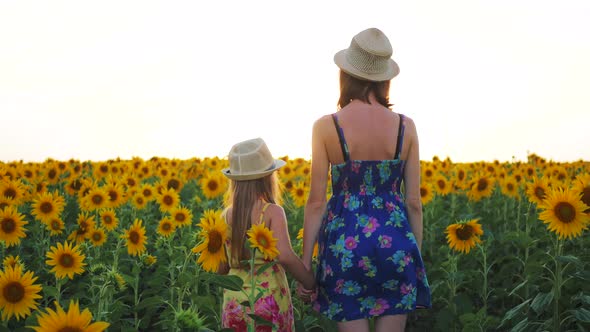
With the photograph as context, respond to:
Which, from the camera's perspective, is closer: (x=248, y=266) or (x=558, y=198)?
(x=248, y=266)

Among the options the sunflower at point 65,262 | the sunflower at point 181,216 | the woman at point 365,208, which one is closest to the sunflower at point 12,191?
the sunflower at point 181,216

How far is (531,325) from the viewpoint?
17.7ft

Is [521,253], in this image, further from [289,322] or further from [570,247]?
[289,322]

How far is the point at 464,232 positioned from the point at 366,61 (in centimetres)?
222

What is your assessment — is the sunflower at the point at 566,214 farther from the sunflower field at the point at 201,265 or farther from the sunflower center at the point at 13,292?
the sunflower center at the point at 13,292

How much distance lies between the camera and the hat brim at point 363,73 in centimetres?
393

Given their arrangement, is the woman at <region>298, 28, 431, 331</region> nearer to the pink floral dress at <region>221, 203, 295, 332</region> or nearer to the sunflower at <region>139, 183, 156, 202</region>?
the pink floral dress at <region>221, 203, 295, 332</region>

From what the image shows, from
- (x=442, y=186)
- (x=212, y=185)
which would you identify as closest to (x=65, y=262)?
(x=212, y=185)

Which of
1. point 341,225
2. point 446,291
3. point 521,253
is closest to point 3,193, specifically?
point 446,291

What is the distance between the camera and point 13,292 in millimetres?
4109

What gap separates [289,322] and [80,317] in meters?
1.62

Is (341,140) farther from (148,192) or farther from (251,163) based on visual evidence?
(148,192)

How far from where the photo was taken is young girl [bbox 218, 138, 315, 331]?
3.85m

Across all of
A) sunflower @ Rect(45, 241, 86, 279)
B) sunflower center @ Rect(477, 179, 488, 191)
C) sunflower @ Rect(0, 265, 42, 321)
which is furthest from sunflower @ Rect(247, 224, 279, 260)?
sunflower center @ Rect(477, 179, 488, 191)
